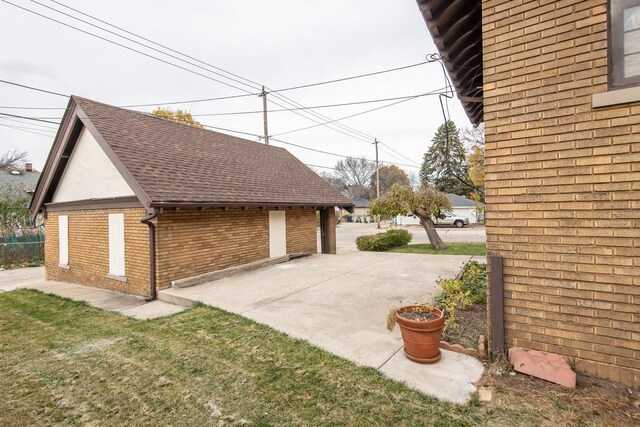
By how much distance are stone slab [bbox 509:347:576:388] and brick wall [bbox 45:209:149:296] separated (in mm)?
7575

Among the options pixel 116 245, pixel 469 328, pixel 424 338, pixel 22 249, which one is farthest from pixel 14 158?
pixel 469 328

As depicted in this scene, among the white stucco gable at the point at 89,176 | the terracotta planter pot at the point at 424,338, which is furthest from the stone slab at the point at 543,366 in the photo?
the white stucco gable at the point at 89,176

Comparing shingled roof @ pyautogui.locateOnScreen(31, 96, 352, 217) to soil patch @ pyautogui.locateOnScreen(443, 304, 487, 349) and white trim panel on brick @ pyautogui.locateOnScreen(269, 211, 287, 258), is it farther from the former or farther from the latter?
soil patch @ pyautogui.locateOnScreen(443, 304, 487, 349)

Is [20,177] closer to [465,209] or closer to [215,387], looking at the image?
[215,387]

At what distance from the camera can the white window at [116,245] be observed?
26.9 ft

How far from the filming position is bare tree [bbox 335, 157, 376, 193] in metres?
65.6

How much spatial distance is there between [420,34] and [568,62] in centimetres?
808

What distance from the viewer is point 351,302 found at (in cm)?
607

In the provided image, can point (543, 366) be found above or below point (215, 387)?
above

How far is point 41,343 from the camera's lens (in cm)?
491

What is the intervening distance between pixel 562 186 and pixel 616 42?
1.39m

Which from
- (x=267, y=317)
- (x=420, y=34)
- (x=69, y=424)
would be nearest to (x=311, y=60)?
(x=420, y=34)

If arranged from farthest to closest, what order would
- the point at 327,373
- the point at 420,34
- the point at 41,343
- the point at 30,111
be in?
the point at 30,111
the point at 420,34
the point at 41,343
the point at 327,373

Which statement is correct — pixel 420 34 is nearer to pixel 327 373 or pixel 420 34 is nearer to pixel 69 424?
pixel 327 373
